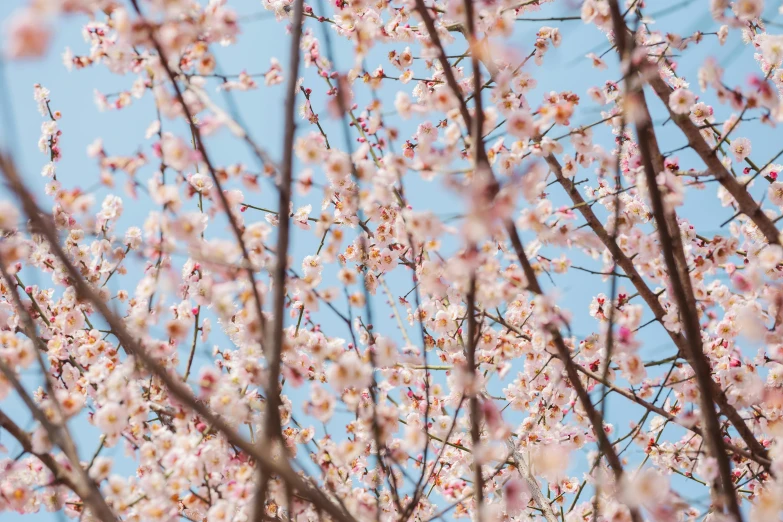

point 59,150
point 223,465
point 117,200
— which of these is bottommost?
point 223,465

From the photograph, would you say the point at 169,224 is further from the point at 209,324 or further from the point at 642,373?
the point at 642,373

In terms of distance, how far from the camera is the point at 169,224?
238 cm

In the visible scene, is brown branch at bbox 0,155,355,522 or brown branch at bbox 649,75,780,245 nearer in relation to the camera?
brown branch at bbox 0,155,355,522

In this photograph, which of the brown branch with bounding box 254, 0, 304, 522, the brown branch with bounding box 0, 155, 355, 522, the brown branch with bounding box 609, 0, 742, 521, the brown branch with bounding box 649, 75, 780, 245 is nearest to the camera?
the brown branch with bounding box 0, 155, 355, 522

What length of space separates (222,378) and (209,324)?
131 centimetres

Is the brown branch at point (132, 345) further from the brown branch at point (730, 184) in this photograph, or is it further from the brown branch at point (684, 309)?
the brown branch at point (730, 184)

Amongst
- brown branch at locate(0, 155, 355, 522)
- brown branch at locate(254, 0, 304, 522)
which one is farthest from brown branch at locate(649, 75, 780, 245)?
brown branch at locate(0, 155, 355, 522)

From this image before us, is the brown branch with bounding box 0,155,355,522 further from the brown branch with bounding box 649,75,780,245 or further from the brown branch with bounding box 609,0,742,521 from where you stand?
the brown branch with bounding box 649,75,780,245

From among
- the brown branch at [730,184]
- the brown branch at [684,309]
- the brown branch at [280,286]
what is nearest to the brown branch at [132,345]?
the brown branch at [280,286]

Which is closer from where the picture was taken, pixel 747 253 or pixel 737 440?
pixel 747 253

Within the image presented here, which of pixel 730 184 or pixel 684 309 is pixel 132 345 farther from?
pixel 730 184

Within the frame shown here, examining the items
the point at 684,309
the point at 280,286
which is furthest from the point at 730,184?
the point at 280,286

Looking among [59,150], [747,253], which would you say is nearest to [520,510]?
[747,253]

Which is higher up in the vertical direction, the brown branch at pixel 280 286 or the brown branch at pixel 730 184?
the brown branch at pixel 730 184
